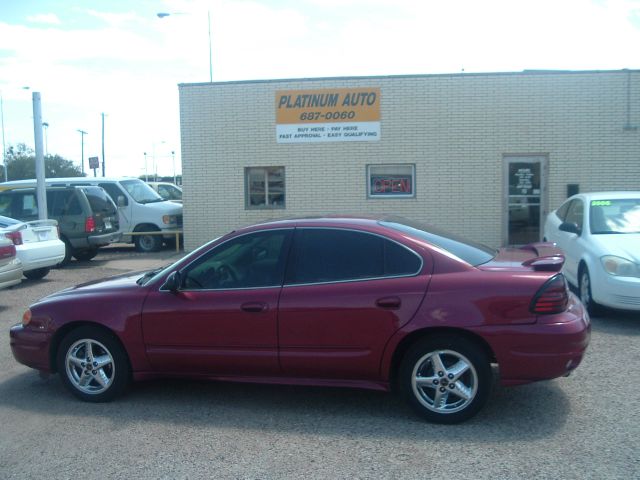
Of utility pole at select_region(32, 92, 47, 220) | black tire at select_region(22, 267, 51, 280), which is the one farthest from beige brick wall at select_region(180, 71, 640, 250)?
black tire at select_region(22, 267, 51, 280)

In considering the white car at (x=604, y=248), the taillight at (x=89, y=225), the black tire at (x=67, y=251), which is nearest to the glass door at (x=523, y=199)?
the white car at (x=604, y=248)

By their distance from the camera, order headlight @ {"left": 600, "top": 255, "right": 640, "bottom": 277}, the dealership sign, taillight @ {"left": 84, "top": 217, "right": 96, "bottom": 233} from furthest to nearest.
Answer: the dealership sign
taillight @ {"left": 84, "top": 217, "right": 96, "bottom": 233}
headlight @ {"left": 600, "top": 255, "right": 640, "bottom": 277}

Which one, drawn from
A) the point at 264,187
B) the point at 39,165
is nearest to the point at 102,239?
the point at 39,165

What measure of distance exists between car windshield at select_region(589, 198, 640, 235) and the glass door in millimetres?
5775

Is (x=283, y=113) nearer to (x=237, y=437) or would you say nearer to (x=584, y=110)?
(x=584, y=110)

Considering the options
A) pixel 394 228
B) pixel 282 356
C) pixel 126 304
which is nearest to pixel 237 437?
pixel 282 356

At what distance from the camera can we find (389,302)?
500 cm

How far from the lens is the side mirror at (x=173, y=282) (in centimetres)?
546

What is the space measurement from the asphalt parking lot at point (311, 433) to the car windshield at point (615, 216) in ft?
9.38

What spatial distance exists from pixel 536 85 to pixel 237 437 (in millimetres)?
12215

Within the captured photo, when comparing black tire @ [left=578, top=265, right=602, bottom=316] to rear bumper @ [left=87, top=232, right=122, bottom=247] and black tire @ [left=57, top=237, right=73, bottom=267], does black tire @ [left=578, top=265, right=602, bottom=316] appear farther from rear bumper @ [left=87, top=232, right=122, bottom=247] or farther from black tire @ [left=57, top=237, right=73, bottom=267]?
black tire @ [left=57, top=237, right=73, bottom=267]

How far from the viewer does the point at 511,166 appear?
595 inches

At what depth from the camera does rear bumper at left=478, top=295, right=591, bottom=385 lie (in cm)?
482

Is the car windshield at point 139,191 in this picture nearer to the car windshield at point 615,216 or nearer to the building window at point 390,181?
the building window at point 390,181
